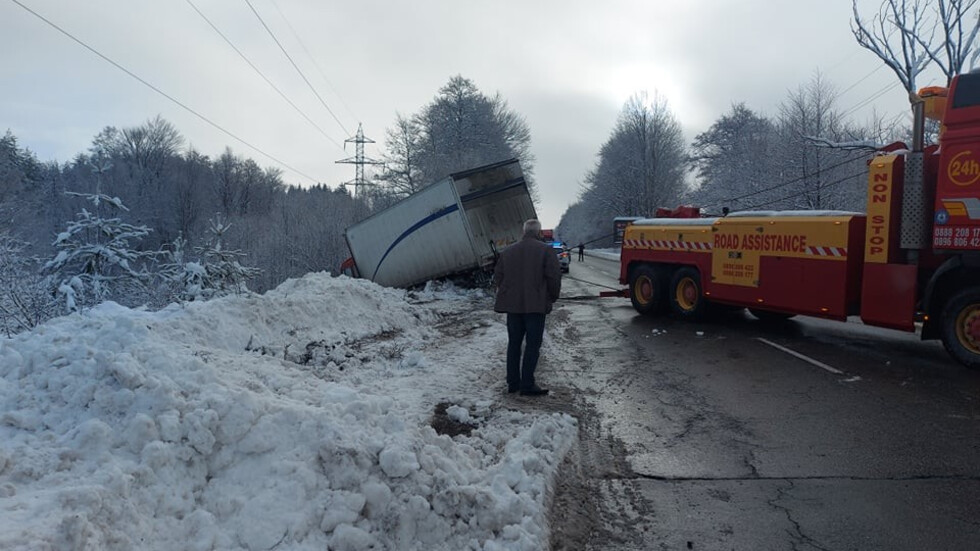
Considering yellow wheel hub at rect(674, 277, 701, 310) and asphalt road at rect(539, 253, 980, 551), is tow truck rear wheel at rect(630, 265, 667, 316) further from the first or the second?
asphalt road at rect(539, 253, 980, 551)

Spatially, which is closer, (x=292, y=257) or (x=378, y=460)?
(x=378, y=460)

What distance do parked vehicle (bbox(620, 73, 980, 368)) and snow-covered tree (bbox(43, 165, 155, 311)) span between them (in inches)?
537

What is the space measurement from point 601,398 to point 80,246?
13.5 metres

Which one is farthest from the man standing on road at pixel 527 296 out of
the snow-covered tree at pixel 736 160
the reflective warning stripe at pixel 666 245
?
the snow-covered tree at pixel 736 160

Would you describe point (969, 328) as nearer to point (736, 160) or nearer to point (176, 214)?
point (736, 160)

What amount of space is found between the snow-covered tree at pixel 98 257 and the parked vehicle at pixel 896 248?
13.6 metres

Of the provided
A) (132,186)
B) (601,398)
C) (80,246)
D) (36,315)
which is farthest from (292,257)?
(132,186)

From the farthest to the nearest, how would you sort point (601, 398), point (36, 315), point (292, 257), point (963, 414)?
point (292, 257), point (36, 315), point (601, 398), point (963, 414)

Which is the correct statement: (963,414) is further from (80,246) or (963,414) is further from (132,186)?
(132,186)

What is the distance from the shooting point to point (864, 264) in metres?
8.93

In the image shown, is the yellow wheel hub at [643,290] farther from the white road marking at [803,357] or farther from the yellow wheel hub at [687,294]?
the white road marking at [803,357]

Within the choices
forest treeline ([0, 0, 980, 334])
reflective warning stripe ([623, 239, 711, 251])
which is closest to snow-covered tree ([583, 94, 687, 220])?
forest treeline ([0, 0, 980, 334])

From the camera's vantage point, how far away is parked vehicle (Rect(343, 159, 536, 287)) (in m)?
18.1

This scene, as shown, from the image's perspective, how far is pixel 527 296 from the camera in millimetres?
6664
